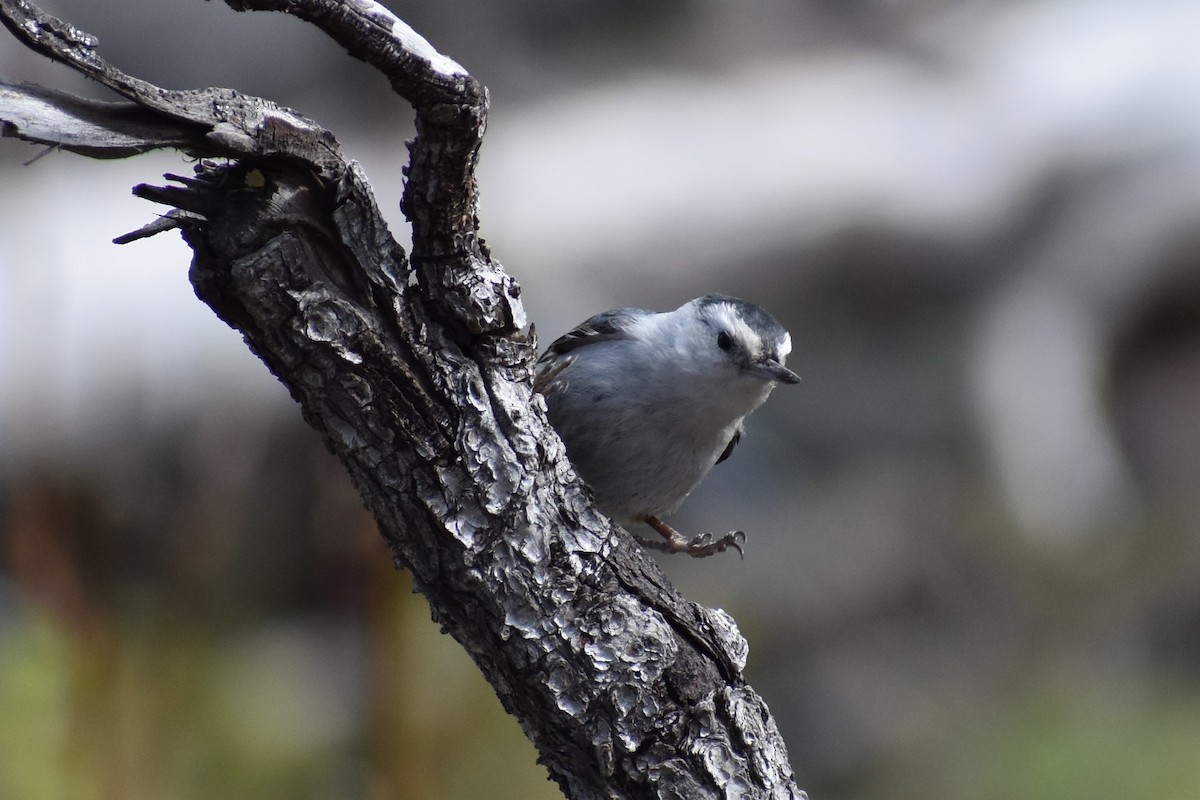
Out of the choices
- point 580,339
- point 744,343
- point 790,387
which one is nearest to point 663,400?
point 744,343

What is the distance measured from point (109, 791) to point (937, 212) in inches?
270

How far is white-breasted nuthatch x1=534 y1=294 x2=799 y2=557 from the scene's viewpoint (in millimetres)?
2877

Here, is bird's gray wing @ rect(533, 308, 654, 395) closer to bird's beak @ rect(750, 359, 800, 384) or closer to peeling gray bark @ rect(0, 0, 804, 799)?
bird's beak @ rect(750, 359, 800, 384)

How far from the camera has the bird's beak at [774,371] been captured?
Answer: 278cm

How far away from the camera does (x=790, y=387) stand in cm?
762

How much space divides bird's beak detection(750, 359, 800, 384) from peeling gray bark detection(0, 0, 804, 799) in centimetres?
71

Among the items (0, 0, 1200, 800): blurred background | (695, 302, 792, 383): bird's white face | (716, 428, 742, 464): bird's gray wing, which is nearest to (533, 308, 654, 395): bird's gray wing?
(695, 302, 792, 383): bird's white face

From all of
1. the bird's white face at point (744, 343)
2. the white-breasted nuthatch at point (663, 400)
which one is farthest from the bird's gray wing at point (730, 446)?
the bird's white face at point (744, 343)

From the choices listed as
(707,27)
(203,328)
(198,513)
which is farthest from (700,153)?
(198,513)

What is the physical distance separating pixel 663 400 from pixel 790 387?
191 inches

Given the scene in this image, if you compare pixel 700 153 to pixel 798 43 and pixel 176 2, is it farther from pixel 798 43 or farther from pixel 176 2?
pixel 176 2

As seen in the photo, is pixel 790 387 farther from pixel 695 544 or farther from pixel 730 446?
pixel 695 544

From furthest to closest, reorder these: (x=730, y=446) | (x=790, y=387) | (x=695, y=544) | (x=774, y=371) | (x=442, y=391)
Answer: (x=790, y=387) < (x=730, y=446) < (x=695, y=544) < (x=774, y=371) < (x=442, y=391)

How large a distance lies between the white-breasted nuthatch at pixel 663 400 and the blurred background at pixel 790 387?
990mm
